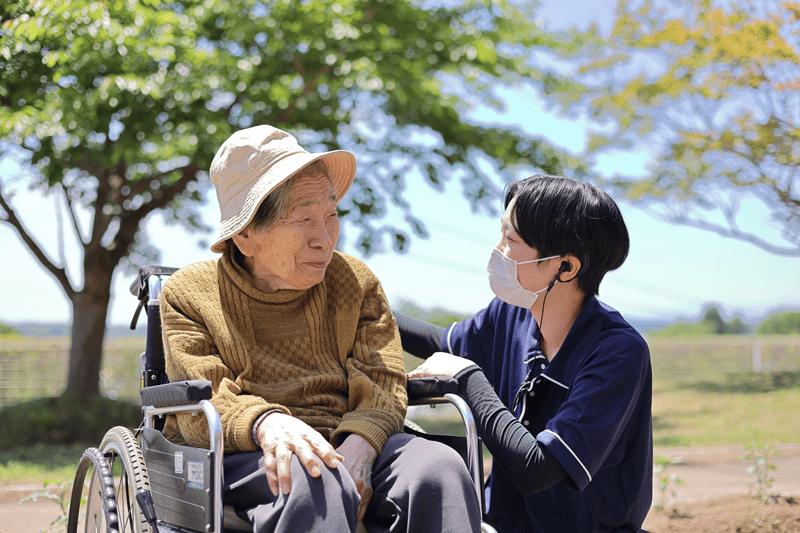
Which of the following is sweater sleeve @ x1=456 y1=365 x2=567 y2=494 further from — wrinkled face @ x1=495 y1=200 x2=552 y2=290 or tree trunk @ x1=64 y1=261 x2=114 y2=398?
tree trunk @ x1=64 y1=261 x2=114 y2=398

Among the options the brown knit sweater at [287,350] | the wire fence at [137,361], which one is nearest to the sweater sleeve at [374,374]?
the brown knit sweater at [287,350]

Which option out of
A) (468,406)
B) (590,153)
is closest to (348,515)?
(468,406)

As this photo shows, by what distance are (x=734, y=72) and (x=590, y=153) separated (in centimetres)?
416

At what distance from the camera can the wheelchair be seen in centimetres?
160

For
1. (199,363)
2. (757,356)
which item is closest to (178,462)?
(199,363)

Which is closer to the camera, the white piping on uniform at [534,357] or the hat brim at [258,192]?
the hat brim at [258,192]

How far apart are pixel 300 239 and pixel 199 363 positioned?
440 mm

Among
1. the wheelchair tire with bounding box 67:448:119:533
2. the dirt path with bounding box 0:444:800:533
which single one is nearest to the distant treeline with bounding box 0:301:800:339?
the dirt path with bounding box 0:444:800:533

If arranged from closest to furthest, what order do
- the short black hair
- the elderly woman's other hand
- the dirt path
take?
the elderly woman's other hand → the short black hair → the dirt path

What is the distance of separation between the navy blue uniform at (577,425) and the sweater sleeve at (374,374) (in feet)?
0.72

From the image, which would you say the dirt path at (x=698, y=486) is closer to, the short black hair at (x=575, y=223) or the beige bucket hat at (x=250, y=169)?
the short black hair at (x=575, y=223)

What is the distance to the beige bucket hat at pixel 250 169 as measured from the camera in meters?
1.94

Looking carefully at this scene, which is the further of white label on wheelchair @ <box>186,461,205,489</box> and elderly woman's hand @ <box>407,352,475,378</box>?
elderly woman's hand @ <box>407,352,475,378</box>

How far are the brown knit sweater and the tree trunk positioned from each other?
21.7 ft
